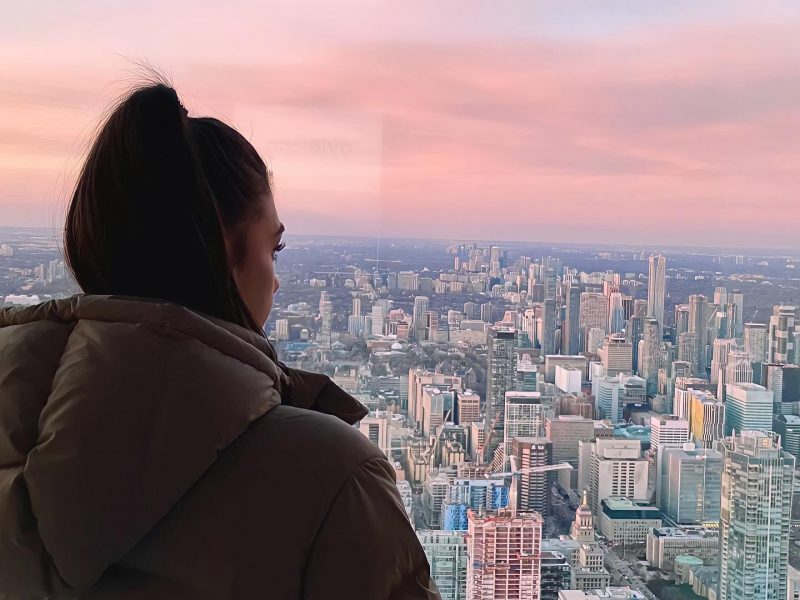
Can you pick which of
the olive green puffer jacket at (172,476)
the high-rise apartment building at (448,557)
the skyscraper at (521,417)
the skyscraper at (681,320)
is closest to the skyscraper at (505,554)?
the high-rise apartment building at (448,557)

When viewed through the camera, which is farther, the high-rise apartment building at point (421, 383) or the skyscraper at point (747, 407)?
the high-rise apartment building at point (421, 383)

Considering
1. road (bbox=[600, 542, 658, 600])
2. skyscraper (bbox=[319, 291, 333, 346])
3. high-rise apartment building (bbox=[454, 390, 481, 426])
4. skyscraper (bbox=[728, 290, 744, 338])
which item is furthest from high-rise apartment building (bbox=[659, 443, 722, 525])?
skyscraper (bbox=[319, 291, 333, 346])

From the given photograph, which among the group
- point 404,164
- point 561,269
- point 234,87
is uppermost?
point 234,87

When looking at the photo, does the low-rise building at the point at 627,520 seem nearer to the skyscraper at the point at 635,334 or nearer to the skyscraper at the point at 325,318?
the skyscraper at the point at 635,334

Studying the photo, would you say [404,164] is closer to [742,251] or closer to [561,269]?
[561,269]

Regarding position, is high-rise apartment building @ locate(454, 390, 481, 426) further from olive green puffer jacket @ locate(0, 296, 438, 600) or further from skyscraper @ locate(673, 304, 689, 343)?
olive green puffer jacket @ locate(0, 296, 438, 600)

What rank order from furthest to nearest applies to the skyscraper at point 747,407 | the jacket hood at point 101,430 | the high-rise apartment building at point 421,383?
the high-rise apartment building at point 421,383 < the skyscraper at point 747,407 < the jacket hood at point 101,430

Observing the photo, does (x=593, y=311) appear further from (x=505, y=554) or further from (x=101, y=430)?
(x=101, y=430)

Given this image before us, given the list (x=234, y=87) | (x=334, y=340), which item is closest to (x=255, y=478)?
(x=334, y=340)
